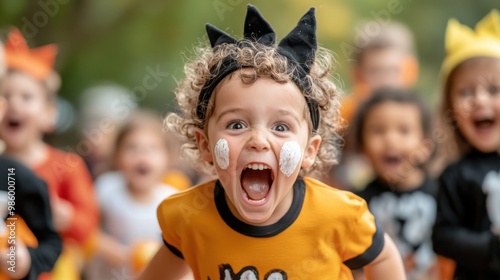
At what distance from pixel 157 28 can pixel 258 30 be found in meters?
8.94

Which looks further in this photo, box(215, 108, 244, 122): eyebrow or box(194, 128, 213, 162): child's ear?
box(194, 128, 213, 162): child's ear

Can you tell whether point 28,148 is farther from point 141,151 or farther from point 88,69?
point 88,69

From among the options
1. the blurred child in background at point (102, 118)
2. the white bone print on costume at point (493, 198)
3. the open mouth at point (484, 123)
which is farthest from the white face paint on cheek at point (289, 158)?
the blurred child in background at point (102, 118)

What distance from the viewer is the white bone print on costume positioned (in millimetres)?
5223

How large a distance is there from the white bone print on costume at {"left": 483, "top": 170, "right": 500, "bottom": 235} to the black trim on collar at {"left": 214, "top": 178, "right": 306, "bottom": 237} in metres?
1.66

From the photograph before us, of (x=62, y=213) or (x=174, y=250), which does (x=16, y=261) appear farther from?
(x=62, y=213)

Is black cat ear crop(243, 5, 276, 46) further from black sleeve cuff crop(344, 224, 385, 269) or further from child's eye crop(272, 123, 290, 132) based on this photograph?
black sleeve cuff crop(344, 224, 385, 269)

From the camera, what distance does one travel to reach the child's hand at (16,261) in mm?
4473

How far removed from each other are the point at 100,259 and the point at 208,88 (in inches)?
162

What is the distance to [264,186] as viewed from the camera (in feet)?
12.3

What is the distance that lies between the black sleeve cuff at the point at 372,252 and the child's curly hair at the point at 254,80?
50 centimetres

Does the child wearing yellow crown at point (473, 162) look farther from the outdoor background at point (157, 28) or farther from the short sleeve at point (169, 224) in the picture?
the outdoor background at point (157, 28)

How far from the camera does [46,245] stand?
4625 mm

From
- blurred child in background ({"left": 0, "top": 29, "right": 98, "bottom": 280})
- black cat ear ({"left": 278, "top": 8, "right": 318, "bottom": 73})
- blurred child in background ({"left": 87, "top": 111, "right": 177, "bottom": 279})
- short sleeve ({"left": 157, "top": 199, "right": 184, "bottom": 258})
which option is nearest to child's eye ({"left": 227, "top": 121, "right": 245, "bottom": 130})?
black cat ear ({"left": 278, "top": 8, "right": 318, "bottom": 73})
